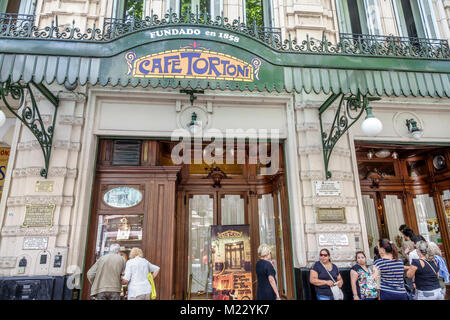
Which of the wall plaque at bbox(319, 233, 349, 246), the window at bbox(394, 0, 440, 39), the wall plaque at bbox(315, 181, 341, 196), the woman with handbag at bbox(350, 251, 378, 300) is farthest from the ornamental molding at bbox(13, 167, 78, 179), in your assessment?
the window at bbox(394, 0, 440, 39)

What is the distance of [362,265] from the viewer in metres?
4.80

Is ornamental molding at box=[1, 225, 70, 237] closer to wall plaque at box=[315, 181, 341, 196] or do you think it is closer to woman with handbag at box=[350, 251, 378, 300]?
wall plaque at box=[315, 181, 341, 196]

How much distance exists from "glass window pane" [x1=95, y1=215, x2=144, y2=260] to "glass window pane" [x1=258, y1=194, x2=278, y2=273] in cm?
333

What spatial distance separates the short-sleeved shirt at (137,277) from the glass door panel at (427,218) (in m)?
8.11

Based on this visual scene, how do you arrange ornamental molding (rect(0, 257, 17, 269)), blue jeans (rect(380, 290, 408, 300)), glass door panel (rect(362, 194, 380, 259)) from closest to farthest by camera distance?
blue jeans (rect(380, 290, 408, 300))
ornamental molding (rect(0, 257, 17, 269))
glass door panel (rect(362, 194, 380, 259))

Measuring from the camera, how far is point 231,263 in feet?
21.7

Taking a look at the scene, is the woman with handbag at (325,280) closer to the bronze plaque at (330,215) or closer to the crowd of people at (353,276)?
the crowd of people at (353,276)

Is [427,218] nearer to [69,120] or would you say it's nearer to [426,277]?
[426,277]

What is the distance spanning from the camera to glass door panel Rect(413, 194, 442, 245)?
26.8 ft

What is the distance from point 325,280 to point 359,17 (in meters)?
6.96

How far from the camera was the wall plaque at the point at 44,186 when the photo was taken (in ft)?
17.8

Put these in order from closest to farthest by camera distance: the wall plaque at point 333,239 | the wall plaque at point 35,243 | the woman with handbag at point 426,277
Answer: the woman with handbag at point 426,277
the wall plaque at point 35,243
the wall plaque at point 333,239
